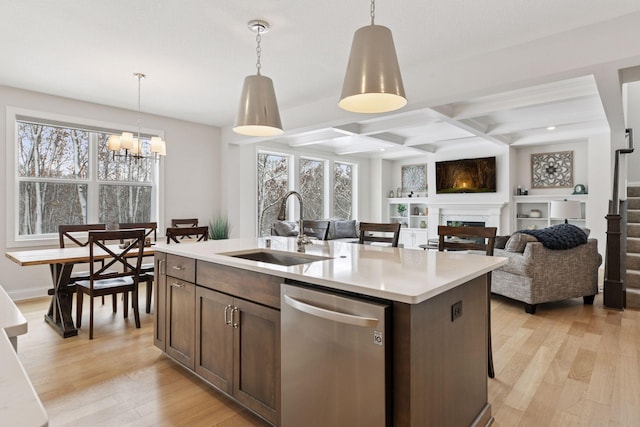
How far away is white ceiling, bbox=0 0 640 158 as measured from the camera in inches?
101

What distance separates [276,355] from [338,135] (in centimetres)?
505

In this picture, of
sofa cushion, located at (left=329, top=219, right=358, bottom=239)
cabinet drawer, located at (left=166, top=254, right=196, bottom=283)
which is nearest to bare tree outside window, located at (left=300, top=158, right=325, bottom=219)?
sofa cushion, located at (left=329, top=219, right=358, bottom=239)

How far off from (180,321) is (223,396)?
0.57m

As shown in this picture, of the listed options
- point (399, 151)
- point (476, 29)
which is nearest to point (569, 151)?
point (399, 151)

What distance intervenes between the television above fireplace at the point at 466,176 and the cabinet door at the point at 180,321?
22.6ft

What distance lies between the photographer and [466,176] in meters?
7.87

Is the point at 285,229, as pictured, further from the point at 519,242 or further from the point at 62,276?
the point at 519,242

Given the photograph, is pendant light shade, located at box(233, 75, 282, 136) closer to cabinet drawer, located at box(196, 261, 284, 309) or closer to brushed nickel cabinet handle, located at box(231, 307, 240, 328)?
cabinet drawer, located at box(196, 261, 284, 309)

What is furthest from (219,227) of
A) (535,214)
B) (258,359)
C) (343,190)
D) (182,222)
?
(535,214)

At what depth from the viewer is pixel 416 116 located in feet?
16.9

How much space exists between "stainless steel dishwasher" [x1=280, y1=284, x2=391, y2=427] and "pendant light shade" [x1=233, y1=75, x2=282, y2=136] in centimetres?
119

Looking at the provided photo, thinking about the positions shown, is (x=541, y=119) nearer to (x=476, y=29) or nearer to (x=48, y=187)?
(x=476, y=29)

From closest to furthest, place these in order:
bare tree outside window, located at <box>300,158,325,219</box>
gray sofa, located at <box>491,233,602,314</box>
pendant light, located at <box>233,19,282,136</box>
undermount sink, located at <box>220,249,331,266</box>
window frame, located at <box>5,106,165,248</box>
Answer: undermount sink, located at <box>220,249,331,266</box> → pendant light, located at <box>233,19,282,136</box> → gray sofa, located at <box>491,233,602,314</box> → window frame, located at <box>5,106,165,248</box> → bare tree outside window, located at <box>300,158,325,219</box>

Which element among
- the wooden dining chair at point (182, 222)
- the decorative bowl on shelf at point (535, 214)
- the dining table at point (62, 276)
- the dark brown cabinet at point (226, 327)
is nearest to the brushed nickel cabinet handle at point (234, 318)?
the dark brown cabinet at point (226, 327)
